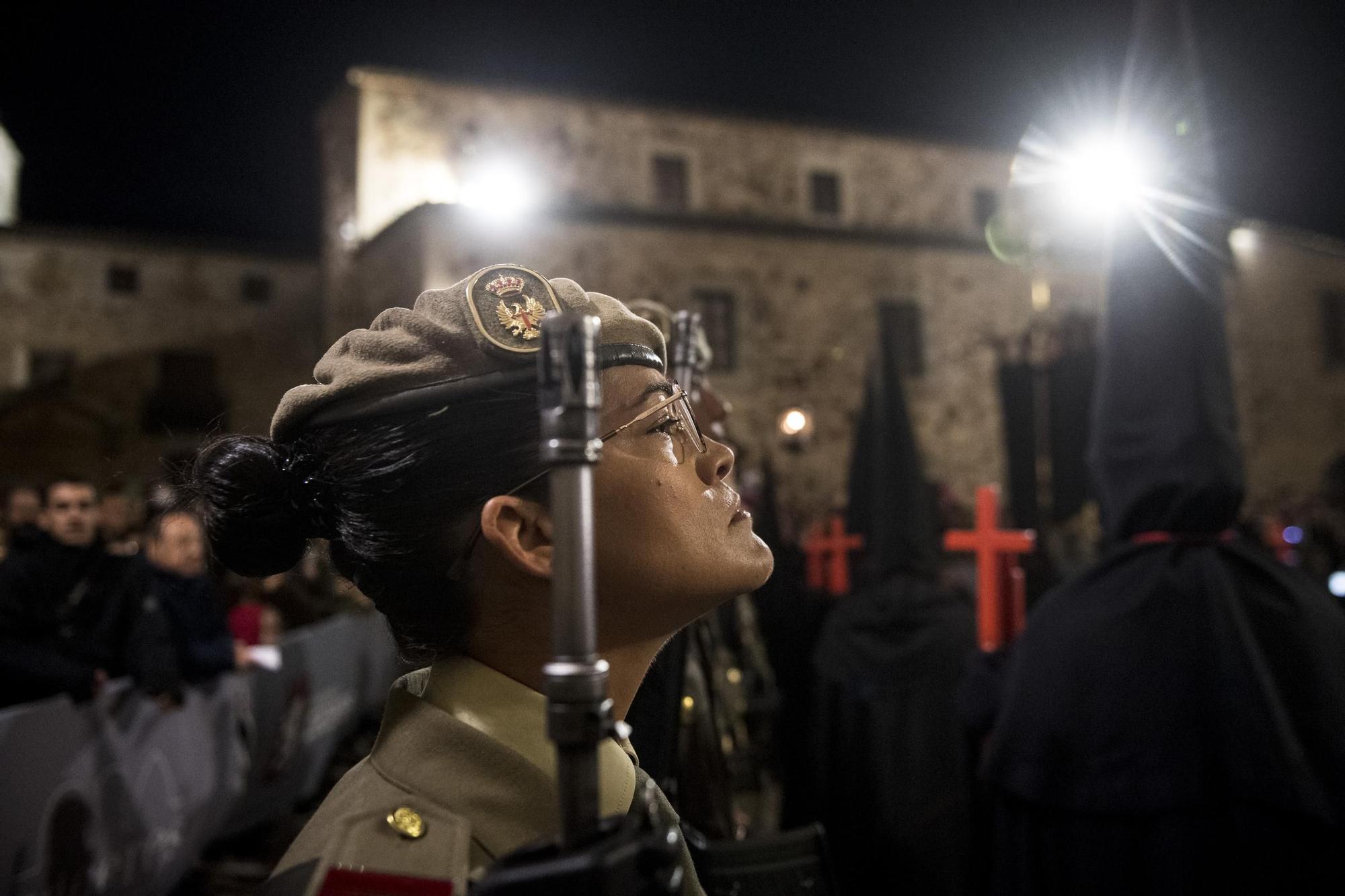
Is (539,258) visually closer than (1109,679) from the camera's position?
Result: No

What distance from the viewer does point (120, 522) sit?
700 centimetres

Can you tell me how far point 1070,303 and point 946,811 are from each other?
2386cm

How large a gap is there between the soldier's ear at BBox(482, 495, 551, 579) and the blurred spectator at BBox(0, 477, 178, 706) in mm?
4205

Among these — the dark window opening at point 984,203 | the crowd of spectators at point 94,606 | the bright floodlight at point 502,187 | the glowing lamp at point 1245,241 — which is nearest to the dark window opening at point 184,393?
the bright floodlight at point 502,187

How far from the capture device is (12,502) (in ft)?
18.6

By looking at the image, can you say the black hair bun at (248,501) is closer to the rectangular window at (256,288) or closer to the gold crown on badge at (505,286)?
the gold crown on badge at (505,286)

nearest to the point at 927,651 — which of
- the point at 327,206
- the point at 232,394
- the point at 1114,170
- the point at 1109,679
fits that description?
the point at 1109,679

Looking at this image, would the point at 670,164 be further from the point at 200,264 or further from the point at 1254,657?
the point at 1254,657

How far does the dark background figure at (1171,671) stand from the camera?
8.47 ft

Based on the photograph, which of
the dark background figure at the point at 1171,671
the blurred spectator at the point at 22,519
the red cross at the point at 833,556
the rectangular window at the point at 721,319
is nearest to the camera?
the dark background figure at the point at 1171,671

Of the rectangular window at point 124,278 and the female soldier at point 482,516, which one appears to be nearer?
the female soldier at point 482,516

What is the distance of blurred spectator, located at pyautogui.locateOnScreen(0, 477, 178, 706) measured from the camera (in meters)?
4.62

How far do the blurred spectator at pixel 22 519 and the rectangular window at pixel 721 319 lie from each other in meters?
17.3

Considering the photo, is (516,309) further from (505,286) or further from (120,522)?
(120,522)
